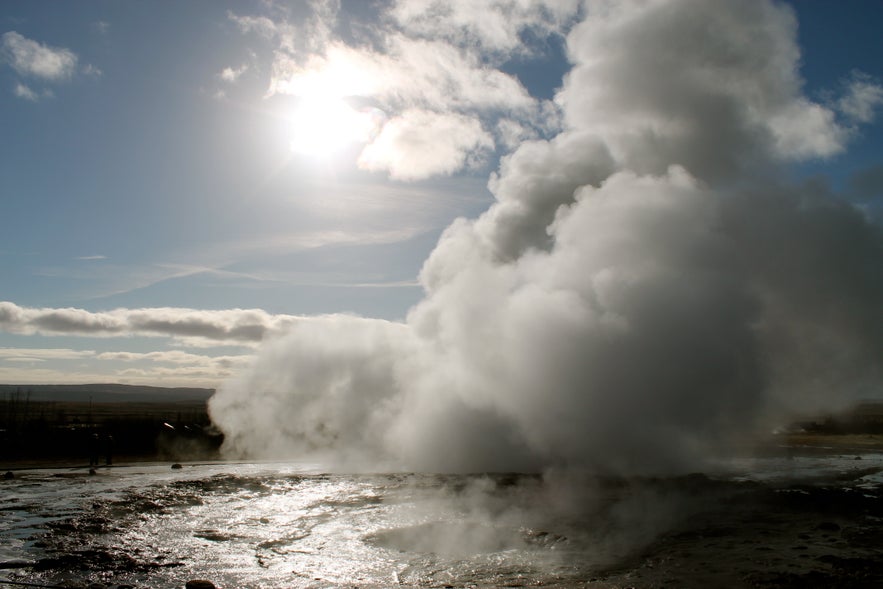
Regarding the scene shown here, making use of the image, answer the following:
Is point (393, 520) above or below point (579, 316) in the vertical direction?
below

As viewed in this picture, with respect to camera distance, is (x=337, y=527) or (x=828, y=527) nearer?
(x=828, y=527)

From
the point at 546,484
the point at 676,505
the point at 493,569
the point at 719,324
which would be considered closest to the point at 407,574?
the point at 493,569

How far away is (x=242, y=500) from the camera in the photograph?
53.3 feet

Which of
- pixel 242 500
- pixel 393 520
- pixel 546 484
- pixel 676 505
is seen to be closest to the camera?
pixel 393 520

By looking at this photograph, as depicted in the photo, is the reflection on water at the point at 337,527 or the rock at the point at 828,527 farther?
the rock at the point at 828,527

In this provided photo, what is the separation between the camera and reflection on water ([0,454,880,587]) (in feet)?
31.4

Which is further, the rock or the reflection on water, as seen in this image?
the rock

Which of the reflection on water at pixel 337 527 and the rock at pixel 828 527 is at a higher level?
the reflection on water at pixel 337 527

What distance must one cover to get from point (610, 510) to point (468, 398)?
27.7 feet

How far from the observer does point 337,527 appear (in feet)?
42.0

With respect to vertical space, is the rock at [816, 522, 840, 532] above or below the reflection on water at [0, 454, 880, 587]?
below

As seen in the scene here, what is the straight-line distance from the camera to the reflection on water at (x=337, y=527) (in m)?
9.56

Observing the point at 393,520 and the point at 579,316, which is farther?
the point at 579,316

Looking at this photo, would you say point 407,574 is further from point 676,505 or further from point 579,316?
point 579,316
